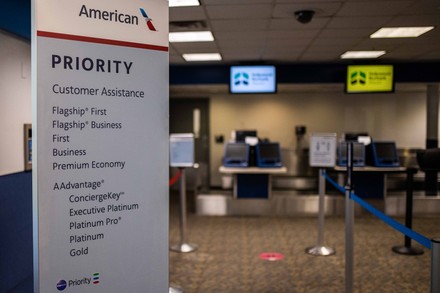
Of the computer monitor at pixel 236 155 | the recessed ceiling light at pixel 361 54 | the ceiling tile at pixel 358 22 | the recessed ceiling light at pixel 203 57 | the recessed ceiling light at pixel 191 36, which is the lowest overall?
the computer monitor at pixel 236 155

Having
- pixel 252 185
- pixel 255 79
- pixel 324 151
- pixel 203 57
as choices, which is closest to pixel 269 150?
pixel 252 185

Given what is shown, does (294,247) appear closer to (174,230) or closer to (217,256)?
(217,256)

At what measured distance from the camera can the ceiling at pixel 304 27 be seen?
4.26 m

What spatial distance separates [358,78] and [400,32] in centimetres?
192

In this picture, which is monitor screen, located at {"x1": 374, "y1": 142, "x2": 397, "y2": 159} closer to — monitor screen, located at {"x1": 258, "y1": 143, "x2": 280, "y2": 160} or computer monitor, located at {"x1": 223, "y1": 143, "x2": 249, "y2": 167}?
monitor screen, located at {"x1": 258, "y1": 143, "x2": 280, "y2": 160}

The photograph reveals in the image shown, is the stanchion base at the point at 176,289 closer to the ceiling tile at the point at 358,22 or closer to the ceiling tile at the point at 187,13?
Answer: the ceiling tile at the point at 187,13

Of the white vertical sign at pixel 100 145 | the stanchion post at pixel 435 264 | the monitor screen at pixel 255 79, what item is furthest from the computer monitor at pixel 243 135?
the stanchion post at pixel 435 264

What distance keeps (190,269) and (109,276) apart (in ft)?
8.04

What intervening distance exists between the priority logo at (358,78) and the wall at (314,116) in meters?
3.90

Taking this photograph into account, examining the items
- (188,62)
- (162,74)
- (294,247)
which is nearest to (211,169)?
(188,62)

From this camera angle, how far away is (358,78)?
7449mm

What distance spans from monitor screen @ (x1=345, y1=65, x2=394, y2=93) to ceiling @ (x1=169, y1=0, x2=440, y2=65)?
0.25 metres

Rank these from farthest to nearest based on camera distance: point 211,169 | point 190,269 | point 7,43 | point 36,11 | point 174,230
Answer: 1. point 211,169
2. point 174,230
3. point 190,269
4. point 7,43
5. point 36,11

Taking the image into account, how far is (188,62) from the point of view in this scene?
7875 millimetres
